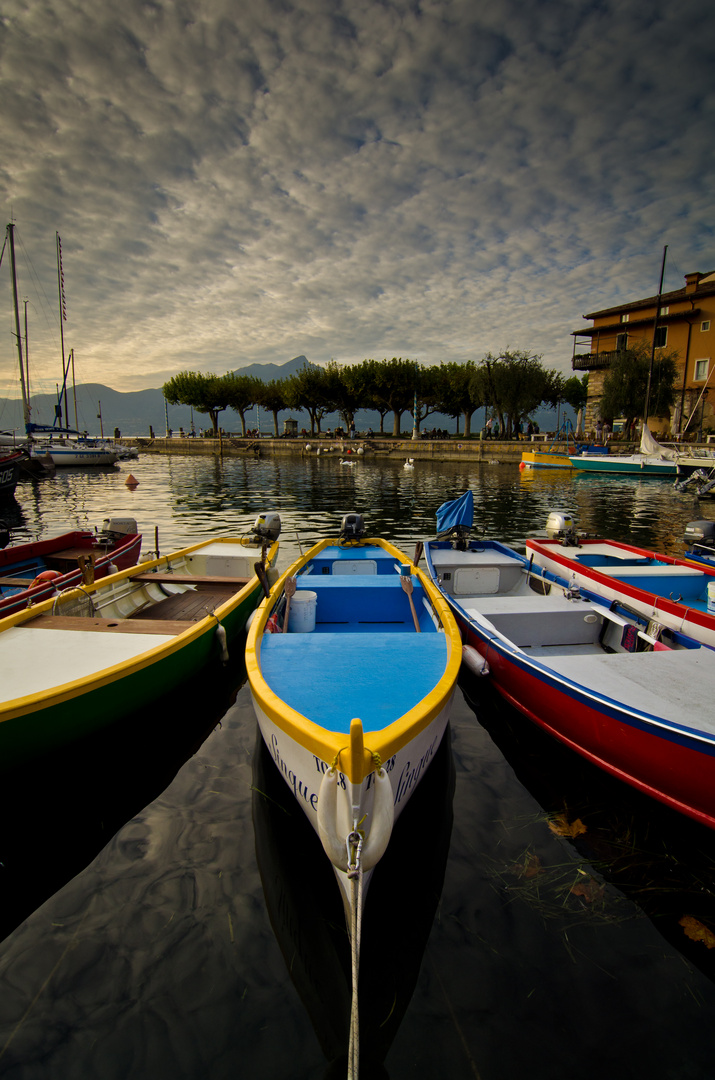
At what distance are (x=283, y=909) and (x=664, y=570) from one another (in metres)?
8.35

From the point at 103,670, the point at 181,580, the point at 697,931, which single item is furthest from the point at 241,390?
the point at 697,931

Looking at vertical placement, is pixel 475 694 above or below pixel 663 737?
below

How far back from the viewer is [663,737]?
4.11 m

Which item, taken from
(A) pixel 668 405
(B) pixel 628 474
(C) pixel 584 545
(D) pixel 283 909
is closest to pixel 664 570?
(C) pixel 584 545

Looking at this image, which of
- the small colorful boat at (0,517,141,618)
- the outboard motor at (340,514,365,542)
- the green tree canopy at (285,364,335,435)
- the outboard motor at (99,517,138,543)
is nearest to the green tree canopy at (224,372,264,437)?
the green tree canopy at (285,364,335,435)

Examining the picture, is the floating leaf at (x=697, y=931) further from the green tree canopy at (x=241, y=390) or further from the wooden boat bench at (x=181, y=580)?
the green tree canopy at (x=241, y=390)

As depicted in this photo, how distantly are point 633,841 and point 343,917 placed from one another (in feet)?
8.97

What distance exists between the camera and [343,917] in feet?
11.8

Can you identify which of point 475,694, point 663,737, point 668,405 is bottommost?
point 475,694

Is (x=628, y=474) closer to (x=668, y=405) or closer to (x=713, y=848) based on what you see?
(x=668, y=405)

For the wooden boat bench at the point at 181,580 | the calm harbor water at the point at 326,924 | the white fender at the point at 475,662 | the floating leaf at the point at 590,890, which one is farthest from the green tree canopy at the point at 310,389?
the floating leaf at the point at 590,890

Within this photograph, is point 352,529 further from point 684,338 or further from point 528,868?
point 684,338

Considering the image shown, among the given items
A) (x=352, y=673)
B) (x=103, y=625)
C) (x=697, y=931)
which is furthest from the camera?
(x=103, y=625)

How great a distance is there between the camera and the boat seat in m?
3.71
